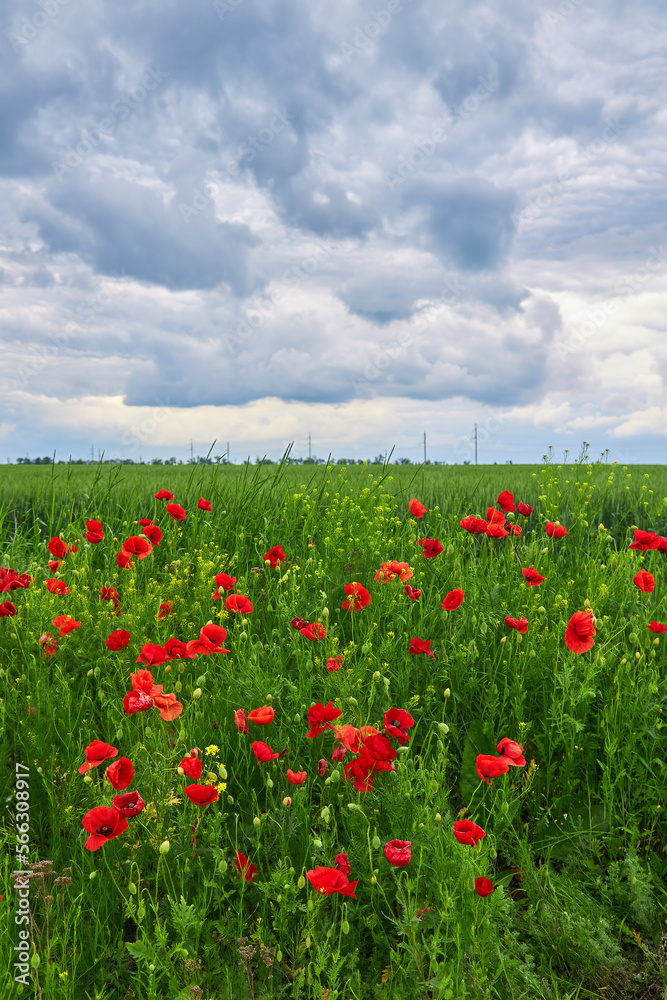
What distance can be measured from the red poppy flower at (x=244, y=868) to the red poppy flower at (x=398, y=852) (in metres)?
0.40

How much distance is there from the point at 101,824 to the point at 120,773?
0.14 metres

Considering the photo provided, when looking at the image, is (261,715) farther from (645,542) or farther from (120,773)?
(645,542)

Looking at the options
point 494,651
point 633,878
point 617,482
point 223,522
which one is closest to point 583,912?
point 633,878

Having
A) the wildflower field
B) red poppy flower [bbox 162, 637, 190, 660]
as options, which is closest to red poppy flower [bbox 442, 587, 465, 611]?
the wildflower field

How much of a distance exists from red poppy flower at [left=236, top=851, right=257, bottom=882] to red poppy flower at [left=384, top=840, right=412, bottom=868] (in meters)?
0.40

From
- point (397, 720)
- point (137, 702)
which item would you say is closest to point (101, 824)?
point (137, 702)

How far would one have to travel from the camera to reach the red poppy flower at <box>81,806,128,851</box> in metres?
1.61

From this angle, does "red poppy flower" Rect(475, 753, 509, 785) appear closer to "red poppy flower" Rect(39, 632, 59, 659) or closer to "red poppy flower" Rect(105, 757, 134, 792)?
"red poppy flower" Rect(105, 757, 134, 792)

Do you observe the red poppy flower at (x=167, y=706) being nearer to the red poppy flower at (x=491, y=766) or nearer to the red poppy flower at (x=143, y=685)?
the red poppy flower at (x=143, y=685)

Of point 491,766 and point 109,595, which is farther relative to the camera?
point 109,595

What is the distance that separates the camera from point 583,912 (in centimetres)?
204

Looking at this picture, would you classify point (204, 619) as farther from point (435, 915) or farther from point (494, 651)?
point (435, 915)

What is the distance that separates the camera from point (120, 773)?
5.67 ft

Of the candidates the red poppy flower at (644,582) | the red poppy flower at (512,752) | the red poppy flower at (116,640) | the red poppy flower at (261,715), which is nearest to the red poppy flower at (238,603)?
the red poppy flower at (116,640)
